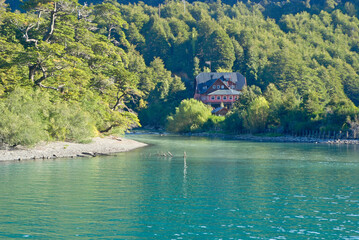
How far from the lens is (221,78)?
510 ft

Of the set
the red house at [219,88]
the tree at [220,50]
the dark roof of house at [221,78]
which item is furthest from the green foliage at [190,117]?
the tree at [220,50]

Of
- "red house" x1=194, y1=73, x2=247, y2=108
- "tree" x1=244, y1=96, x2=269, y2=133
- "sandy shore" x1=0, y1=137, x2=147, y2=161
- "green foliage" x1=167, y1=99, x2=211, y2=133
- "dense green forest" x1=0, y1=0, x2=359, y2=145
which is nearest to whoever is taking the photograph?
"sandy shore" x1=0, y1=137, x2=147, y2=161

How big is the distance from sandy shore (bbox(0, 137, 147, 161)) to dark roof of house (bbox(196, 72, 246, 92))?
8793cm

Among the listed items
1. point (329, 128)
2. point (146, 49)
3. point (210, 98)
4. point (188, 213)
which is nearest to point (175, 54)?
point (146, 49)

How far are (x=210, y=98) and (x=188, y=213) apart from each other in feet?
410

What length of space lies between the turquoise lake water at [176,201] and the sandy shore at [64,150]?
4.11m

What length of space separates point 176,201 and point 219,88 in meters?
126

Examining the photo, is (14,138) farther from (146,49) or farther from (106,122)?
(146,49)

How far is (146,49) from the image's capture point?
650ft

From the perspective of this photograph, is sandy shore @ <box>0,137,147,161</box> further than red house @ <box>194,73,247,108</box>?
No

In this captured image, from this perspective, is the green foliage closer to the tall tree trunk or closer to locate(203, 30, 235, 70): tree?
locate(203, 30, 235, 70): tree

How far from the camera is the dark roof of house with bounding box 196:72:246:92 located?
15512 cm

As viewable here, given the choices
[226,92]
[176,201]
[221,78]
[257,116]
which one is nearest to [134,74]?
[257,116]

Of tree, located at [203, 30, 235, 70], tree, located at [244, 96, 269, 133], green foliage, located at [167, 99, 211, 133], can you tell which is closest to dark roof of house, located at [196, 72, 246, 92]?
tree, located at [203, 30, 235, 70]
